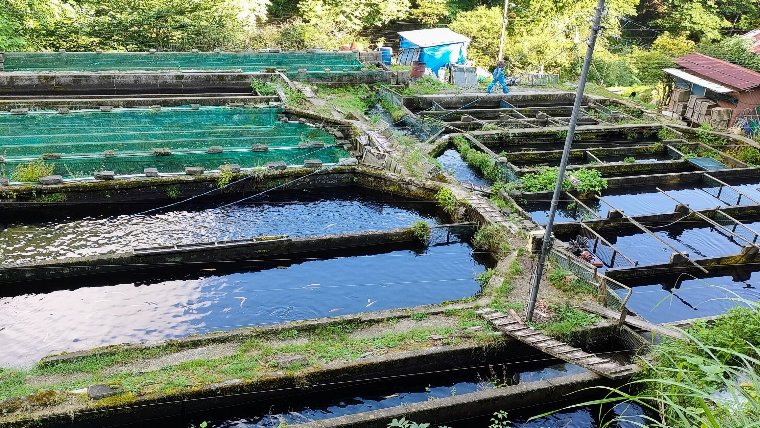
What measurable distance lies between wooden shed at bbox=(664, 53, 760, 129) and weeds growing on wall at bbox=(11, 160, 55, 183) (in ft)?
103

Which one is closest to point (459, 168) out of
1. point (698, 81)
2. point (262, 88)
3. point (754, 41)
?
point (262, 88)

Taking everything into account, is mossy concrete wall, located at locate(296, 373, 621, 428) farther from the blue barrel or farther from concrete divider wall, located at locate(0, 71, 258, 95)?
the blue barrel

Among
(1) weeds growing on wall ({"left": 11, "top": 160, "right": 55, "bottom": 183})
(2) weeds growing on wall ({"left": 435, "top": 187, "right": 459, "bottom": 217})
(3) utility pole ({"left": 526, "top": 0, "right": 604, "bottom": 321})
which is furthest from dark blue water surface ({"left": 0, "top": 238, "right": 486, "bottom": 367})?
(1) weeds growing on wall ({"left": 11, "top": 160, "right": 55, "bottom": 183})

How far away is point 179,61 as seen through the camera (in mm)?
36844

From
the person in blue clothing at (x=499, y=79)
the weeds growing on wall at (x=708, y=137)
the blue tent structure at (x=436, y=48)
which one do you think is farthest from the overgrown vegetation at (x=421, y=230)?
the blue tent structure at (x=436, y=48)

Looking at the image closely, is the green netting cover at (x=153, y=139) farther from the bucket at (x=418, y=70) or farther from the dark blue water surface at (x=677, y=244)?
the bucket at (x=418, y=70)

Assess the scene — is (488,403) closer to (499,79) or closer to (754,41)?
(499,79)

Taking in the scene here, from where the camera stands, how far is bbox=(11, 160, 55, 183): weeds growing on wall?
22328mm

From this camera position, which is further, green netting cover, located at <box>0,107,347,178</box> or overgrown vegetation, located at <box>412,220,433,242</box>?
green netting cover, located at <box>0,107,347,178</box>

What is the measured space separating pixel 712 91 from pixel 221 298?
92.8 feet

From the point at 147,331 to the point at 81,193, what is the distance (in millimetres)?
8703

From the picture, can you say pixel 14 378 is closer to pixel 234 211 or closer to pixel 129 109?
pixel 234 211

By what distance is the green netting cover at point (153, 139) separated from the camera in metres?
23.7

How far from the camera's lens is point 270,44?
144 feet
